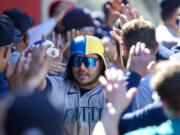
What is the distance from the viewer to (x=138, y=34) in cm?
419

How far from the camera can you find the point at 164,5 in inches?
272

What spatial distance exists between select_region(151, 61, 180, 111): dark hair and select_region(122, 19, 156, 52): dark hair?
1.26 metres

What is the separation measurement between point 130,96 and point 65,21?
418 cm

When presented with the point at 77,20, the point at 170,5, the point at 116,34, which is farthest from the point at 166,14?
the point at 116,34

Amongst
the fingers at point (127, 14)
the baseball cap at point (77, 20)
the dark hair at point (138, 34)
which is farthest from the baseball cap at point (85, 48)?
the baseball cap at point (77, 20)

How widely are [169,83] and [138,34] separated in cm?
142

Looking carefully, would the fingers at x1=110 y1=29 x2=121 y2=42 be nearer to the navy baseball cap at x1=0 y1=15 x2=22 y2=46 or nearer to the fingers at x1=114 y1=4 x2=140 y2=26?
the fingers at x1=114 y1=4 x2=140 y2=26

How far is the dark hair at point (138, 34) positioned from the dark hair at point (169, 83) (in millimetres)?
1258

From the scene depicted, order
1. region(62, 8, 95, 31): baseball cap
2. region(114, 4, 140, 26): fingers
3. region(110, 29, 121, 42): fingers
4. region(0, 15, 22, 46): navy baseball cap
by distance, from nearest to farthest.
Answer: region(0, 15, 22, 46): navy baseball cap, region(110, 29, 121, 42): fingers, region(114, 4, 140, 26): fingers, region(62, 8, 95, 31): baseball cap

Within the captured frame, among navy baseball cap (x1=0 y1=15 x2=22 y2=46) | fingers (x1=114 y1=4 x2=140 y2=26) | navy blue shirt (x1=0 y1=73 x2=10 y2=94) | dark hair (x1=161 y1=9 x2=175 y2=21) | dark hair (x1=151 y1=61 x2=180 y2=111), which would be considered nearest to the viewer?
dark hair (x1=151 y1=61 x2=180 y2=111)

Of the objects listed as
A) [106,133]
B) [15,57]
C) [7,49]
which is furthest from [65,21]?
[106,133]

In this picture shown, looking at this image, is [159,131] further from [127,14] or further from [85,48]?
[127,14]

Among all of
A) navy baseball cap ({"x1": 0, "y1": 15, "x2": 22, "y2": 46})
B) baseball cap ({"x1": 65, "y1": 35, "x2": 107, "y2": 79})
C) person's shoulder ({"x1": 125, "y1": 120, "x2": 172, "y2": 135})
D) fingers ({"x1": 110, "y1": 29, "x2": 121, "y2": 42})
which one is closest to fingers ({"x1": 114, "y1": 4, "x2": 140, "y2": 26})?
fingers ({"x1": 110, "y1": 29, "x2": 121, "y2": 42})

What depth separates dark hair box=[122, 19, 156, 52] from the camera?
4148mm
